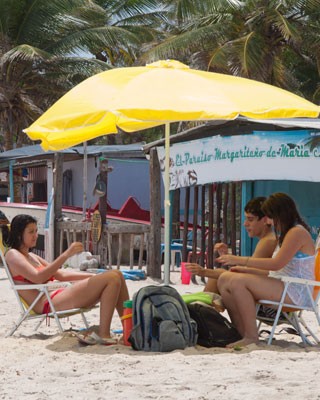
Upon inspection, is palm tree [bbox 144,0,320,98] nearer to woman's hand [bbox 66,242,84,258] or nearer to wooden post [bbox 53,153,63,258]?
wooden post [bbox 53,153,63,258]

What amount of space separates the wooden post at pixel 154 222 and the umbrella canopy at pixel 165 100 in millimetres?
5978

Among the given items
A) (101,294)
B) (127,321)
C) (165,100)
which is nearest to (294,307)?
(127,321)

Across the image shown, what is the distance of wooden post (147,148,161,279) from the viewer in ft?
39.6

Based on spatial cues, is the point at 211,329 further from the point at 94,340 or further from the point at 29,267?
the point at 29,267

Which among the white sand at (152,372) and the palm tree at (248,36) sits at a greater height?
the palm tree at (248,36)

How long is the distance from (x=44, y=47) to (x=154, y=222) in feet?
54.5

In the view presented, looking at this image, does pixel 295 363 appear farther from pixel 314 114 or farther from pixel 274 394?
pixel 314 114

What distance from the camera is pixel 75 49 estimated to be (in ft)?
91.1

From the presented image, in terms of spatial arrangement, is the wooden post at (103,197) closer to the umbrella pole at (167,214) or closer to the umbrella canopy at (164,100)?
the umbrella pole at (167,214)

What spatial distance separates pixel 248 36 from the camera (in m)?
22.1

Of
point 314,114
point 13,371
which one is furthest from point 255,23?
point 13,371

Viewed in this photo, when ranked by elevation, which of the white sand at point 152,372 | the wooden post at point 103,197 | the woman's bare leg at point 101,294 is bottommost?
the white sand at point 152,372

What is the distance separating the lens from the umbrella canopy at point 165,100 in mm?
5371

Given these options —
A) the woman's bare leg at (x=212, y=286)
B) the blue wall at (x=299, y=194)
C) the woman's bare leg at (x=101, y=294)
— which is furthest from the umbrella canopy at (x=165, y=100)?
the blue wall at (x=299, y=194)
